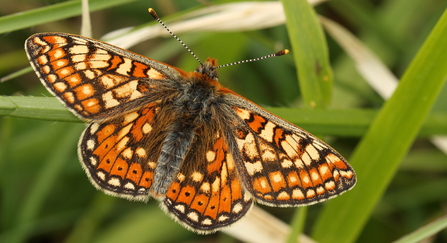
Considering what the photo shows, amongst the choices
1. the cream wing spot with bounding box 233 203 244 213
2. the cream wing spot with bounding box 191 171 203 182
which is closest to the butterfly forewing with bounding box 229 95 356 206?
the cream wing spot with bounding box 233 203 244 213

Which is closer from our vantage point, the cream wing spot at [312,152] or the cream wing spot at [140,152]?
the cream wing spot at [312,152]

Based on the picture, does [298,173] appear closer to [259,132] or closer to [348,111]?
[259,132]

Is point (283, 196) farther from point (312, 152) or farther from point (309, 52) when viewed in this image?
point (309, 52)

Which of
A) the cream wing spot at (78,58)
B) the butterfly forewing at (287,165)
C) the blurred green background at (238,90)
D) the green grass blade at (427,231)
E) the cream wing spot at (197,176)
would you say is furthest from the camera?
the blurred green background at (238,90)

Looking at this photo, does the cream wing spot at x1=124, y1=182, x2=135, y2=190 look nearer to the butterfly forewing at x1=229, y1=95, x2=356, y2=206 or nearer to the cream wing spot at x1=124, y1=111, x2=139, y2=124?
the cream wing spot at x1=124, y1=111, x2=139, y2=124

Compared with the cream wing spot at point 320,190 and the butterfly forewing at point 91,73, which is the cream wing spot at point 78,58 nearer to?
the butterfly forewing at point 91,73

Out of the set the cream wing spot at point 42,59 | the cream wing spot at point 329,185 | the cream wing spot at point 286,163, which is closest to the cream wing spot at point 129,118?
the cream wing spot at point 42,59

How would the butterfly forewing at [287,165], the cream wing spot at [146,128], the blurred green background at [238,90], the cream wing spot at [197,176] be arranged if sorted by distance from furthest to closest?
the blurred green background at [238,90]
the cream wing spot at [146,128]
the cream wing spot at [197,176]
the butterfly forewing at [287,165]

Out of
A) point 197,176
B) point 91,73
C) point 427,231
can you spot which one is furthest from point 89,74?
point 427,231
